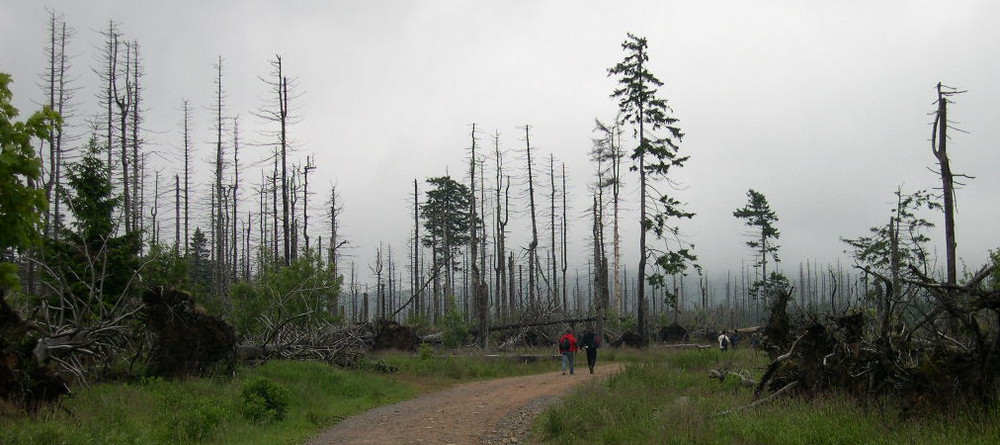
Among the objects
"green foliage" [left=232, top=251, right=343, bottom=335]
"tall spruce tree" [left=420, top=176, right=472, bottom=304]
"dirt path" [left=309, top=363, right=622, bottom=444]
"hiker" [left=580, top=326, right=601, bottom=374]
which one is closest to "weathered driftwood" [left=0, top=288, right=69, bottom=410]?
"dirt path" [left=309, top=363, right=622, bottom=444]

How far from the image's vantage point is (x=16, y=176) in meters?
6.04

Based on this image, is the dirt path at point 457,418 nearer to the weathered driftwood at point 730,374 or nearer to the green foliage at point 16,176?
the weathered driftwood at point 730,374

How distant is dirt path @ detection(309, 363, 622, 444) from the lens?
1100 cm

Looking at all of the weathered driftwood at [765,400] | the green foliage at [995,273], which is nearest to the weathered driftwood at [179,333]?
the weathered driftwood at [765,400]

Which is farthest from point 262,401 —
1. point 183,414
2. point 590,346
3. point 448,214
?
point 448,214

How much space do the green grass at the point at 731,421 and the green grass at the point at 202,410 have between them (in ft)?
15.7

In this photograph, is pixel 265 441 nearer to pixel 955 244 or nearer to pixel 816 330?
pixel 816 330

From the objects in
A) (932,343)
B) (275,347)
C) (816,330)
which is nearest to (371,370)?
(275,347)

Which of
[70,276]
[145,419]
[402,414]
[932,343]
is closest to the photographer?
[932,343]

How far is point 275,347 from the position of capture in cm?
1845

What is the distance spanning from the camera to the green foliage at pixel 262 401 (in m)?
11.6

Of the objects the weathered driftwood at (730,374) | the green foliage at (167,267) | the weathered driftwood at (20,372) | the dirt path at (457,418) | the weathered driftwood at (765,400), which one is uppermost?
the green foliage at (167,267)

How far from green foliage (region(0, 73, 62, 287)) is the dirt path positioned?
239 inches

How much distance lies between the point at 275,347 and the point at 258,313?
8.56 feet
